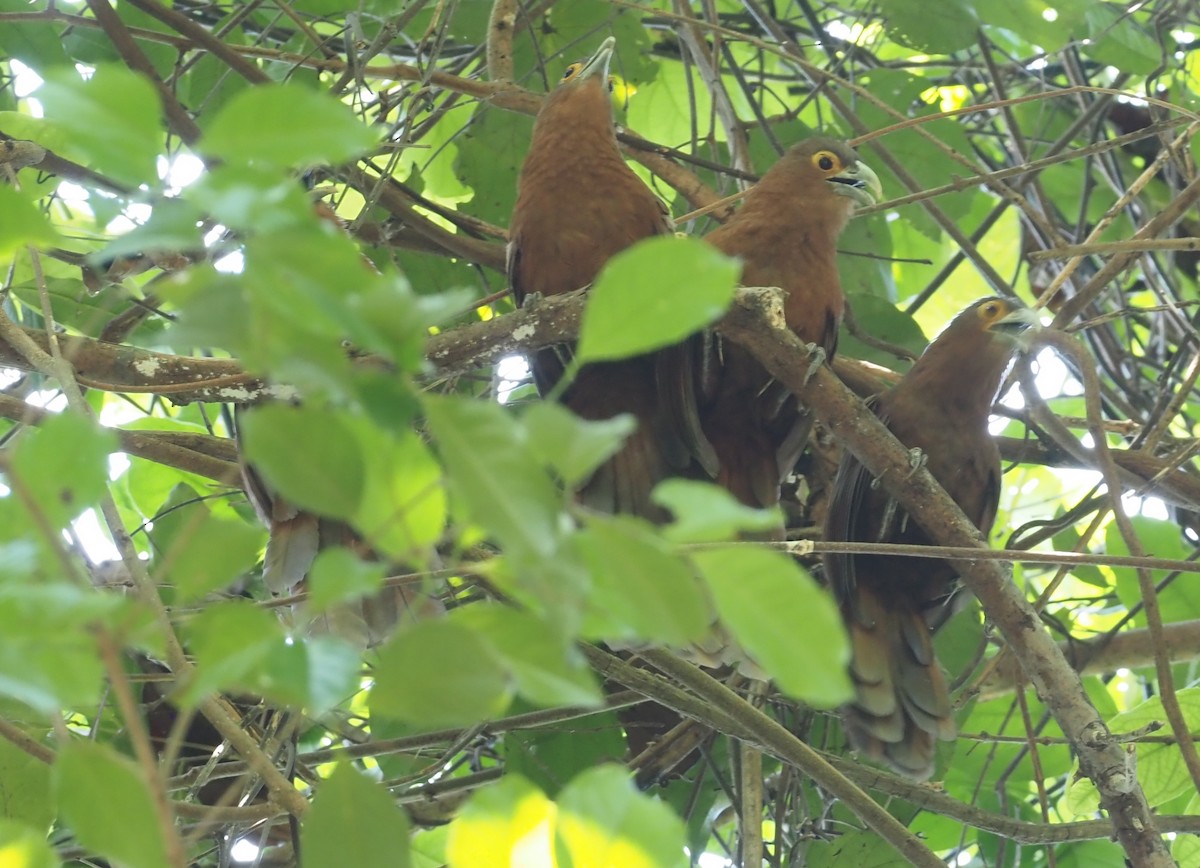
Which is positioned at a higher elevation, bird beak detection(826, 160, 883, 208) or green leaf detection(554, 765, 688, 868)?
bird beak detection(826, 160, 883, 208)

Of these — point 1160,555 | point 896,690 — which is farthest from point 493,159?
point 1160,555

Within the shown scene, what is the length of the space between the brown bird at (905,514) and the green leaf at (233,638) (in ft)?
7.87

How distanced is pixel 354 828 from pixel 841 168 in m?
2.93

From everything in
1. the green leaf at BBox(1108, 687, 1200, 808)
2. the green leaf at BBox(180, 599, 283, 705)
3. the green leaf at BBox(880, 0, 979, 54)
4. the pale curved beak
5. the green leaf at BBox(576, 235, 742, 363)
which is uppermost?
the green leaf at BBox(880, 0, 979, 54)

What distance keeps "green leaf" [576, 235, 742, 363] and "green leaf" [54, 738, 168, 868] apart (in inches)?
16.5

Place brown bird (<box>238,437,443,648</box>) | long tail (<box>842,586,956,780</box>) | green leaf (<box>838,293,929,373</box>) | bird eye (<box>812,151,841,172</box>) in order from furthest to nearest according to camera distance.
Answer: green leaf (<box>838,293,929,373</box>) < bird eye (<box>812,151,841,172</box>) < long tail (<box>842,586,956,780</box>) < brown bird (<box>238,437,443,648</box>)

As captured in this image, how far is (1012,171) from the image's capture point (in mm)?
3043


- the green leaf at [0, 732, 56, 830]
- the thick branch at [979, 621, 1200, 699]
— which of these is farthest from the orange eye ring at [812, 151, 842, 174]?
the green leaf at [0, 732, 56, 830]

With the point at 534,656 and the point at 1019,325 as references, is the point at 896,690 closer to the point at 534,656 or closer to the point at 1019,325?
the point at 1019,325

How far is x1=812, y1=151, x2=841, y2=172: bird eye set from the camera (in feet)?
11.3

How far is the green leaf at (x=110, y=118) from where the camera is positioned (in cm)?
75

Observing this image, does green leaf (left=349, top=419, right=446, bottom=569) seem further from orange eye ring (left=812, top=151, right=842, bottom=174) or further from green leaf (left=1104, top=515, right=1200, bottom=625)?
orange eye ring (left=812, top=151, right=842, bottom=174)

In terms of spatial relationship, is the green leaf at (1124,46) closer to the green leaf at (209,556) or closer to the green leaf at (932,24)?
the green leaf at (932,24)

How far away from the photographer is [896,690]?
3.03 meters
